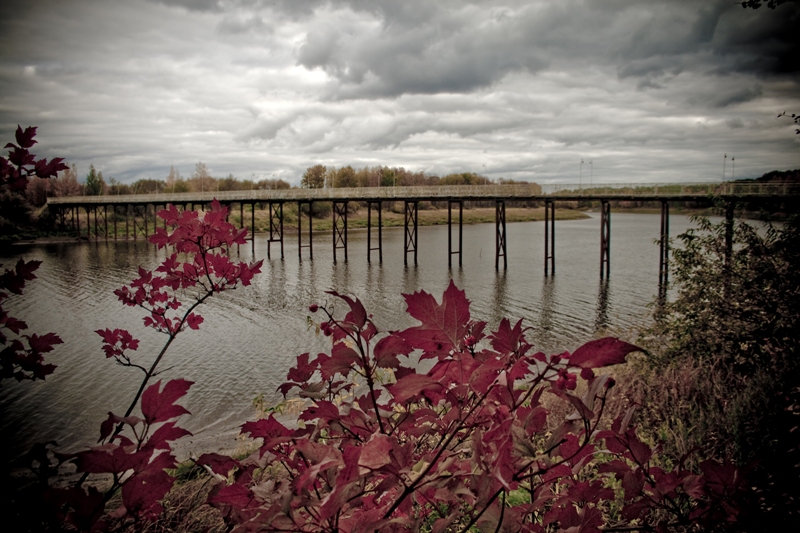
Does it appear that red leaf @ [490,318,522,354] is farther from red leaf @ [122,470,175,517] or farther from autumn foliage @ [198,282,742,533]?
red leaf @ [122,470,175,517]

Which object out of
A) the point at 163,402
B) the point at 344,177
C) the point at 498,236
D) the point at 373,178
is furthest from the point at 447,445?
the point at 373,178

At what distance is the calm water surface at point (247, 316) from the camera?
9.58m

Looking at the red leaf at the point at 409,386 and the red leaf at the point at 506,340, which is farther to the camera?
the red leaf at the point at 506,340

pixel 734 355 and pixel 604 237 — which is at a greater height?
pixel 604 237

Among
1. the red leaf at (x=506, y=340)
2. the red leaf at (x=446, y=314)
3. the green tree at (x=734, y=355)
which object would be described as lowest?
the green tree at (x=734, y=355)

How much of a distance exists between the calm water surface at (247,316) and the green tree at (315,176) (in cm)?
5782

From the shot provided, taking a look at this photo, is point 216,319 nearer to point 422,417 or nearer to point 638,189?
point 422,417

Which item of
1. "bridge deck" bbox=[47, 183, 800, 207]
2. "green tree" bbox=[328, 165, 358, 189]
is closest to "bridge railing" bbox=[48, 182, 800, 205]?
"bridge deck" bbox=[47, 183, 800, 207]

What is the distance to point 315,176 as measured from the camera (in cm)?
9756

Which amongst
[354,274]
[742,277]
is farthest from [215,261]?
[354,274]

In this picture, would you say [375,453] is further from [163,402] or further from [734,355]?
[734,355]

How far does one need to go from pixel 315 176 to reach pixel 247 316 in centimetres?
8346

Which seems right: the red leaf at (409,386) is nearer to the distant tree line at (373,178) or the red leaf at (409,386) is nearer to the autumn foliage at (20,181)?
the autumn foliage at (20,181)

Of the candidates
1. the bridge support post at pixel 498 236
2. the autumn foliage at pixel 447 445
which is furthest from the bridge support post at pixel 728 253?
the bridge support post at pixel 498 236
